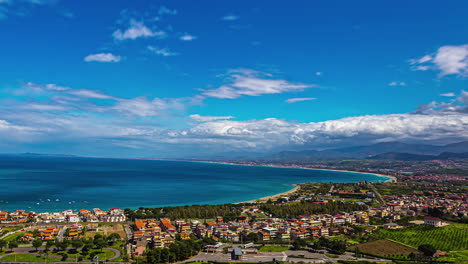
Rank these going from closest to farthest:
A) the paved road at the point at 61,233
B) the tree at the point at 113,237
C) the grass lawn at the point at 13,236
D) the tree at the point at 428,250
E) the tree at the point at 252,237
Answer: the tree at the point at 428,250, the tree at the point at 113,237, the grass lawn at the point at 13,236, the paved road at the point at 61,233, the tree at the point at 252,237

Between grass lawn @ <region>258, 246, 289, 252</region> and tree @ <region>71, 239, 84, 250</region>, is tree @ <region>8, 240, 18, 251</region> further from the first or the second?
grass lawn @ <region>258, 246, 289, 252</region>

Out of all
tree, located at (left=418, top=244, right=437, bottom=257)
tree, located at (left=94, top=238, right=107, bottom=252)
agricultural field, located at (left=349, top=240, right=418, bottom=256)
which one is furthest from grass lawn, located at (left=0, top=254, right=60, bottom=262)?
tree, located at (left=418, top=244, right=437, bottom=257)

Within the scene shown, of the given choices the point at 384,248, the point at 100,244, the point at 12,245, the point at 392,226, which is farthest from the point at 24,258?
the point at 392,226

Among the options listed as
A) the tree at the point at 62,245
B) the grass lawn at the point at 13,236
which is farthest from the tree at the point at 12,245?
the tree at the point at 62,245

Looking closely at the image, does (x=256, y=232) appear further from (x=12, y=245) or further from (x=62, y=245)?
(x=12, y=245)

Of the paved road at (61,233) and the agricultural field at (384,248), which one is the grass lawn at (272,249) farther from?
the paved road at (61,233)
